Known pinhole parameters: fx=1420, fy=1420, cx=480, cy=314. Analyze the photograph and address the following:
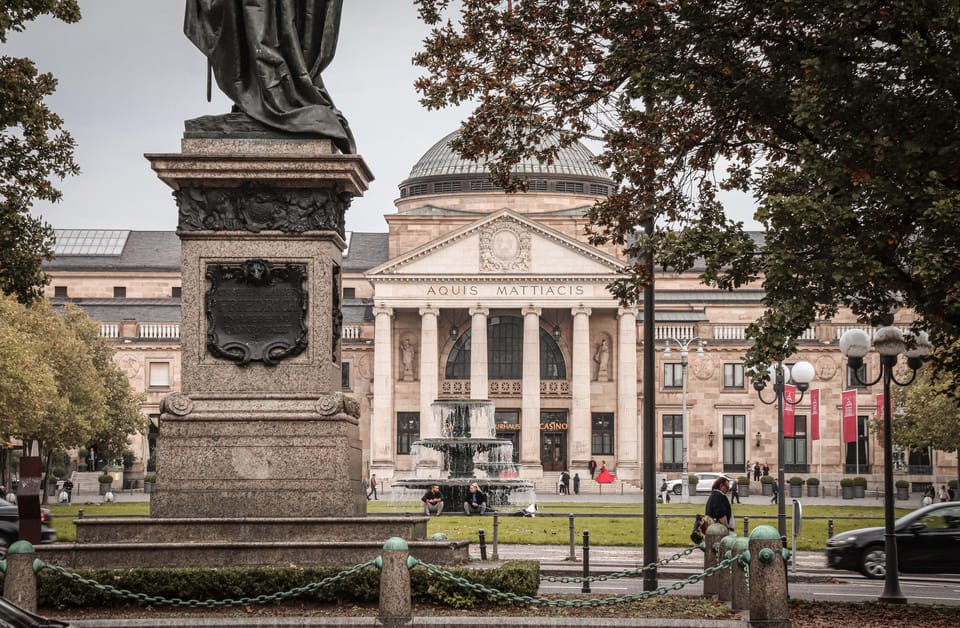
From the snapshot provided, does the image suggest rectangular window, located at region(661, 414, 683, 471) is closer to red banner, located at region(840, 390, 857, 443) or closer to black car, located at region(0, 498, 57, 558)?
red banner, located at region(840, 390, 857, 443)

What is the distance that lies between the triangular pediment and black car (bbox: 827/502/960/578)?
238 feet

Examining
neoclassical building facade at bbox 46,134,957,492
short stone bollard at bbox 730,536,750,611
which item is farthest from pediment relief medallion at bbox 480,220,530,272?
short stone bollard at bbox 730,536,750,611

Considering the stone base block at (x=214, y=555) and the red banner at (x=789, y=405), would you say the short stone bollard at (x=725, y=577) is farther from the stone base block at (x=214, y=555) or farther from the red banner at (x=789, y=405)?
Answer: the red banner at (x=789, y=405)

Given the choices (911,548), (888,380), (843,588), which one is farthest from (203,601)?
(911,548)

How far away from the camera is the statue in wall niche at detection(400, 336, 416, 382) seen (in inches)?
4186

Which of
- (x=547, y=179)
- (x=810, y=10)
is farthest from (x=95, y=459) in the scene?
(x=810, y=10)

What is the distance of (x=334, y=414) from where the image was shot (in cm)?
1383

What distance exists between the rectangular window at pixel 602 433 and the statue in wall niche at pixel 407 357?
14.1m

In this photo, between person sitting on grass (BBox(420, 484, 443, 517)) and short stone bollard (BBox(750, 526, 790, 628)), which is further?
person sitting on grass (BBox(420, 484, 443, 517))

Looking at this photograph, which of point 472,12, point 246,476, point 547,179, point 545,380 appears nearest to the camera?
point 246,476

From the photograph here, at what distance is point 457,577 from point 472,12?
1259cm

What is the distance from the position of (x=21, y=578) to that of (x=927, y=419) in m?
59.5

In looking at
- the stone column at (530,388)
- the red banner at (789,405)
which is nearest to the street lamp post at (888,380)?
the red banner at (789,405)

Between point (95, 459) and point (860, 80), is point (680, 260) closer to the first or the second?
point (860, 80)
